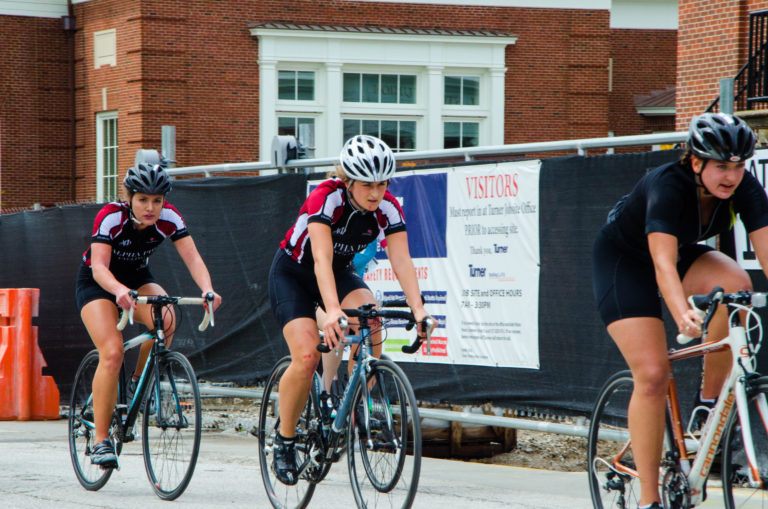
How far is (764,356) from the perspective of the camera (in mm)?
7172

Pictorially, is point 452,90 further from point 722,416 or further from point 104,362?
point 722,416

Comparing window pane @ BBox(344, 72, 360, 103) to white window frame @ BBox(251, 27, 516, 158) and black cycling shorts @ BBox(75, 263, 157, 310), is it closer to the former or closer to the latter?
white window frame @ BBox(251, 27, 516, 158)

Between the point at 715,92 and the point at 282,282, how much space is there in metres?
14.6

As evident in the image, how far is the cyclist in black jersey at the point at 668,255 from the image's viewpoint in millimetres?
5016

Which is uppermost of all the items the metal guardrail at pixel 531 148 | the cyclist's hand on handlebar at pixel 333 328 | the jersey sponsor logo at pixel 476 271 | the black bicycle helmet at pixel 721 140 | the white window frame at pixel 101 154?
the white window frame at pixel 101 154

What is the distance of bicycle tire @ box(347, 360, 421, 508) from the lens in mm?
5715

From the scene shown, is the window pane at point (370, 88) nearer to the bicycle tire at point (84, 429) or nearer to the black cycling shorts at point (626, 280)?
the bicycle tire at point (84, 429)

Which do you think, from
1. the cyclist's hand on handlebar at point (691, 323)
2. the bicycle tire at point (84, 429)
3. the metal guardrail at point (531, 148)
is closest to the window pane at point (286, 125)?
the metal guardrail at point (531, 148)

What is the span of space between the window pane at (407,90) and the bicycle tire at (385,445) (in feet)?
72.4

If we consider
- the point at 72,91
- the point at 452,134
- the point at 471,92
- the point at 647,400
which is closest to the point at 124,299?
the point at 647,400

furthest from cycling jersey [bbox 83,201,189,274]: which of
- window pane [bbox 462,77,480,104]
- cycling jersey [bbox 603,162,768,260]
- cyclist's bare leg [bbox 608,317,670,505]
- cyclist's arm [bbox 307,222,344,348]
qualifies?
window pane [bbox 462,77,480,104]

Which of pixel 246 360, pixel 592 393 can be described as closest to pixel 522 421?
pixel 592 393

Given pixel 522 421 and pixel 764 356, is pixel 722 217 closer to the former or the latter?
pixel 764 356

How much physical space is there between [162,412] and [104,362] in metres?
0.48
